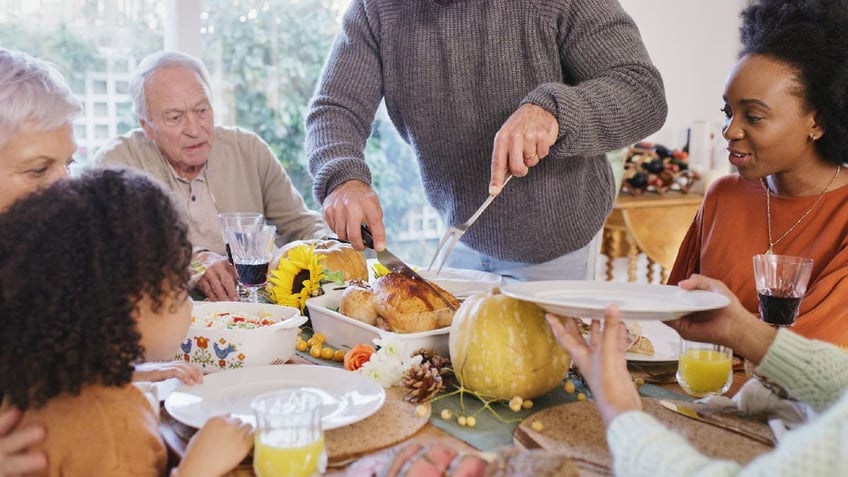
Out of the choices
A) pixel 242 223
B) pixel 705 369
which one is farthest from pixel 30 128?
pixel 705 369

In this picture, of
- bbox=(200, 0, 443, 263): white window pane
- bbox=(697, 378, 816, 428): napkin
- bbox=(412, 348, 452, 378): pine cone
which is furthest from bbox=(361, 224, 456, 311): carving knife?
bbox=(200, 0, 443, 263): white window pane

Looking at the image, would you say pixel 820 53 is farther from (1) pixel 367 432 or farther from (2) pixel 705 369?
(1) pixel 367 432

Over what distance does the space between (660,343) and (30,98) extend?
139 cm

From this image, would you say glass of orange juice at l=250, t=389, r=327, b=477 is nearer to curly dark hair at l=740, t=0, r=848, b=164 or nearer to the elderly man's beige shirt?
curly dark hair at l=740, t=0, r=848, b=164

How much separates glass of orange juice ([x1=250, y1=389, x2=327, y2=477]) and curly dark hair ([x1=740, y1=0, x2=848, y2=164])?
1.30 metres

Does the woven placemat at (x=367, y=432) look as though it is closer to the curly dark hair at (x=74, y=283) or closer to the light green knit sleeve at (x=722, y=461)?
the curly dark hair at (x=74, y=283)

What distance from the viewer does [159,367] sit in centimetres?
125

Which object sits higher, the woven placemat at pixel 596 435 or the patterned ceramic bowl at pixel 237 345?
the patterned ceramic bowl at pixel 237 345

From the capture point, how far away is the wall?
464cm

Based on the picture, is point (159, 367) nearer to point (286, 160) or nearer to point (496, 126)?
point (496, 126)

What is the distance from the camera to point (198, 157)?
2605mm

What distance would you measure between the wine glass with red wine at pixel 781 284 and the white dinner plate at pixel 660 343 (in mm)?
167

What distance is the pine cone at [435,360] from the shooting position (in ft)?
4.30

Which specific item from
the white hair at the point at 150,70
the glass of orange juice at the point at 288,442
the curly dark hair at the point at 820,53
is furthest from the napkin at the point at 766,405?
the white hair at the point at 150,70
